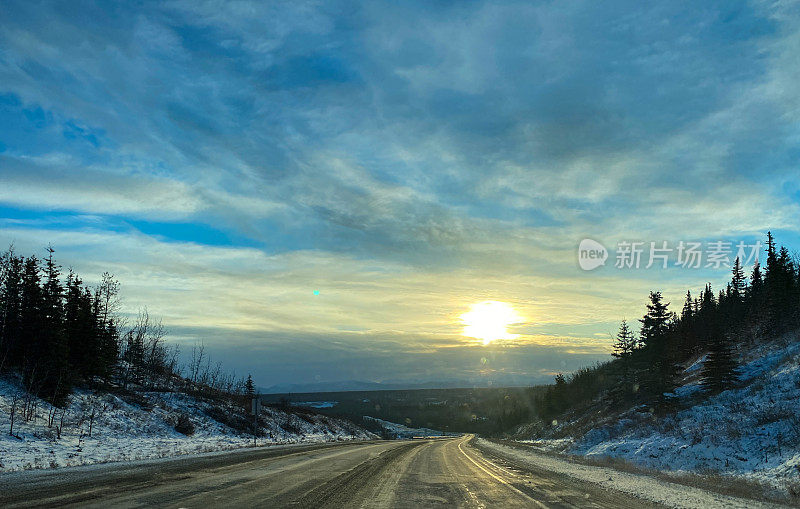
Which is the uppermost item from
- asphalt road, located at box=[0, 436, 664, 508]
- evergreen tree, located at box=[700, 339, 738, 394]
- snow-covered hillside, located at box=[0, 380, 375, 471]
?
evergreen tree, located at box=[700, 339, 738, 394]

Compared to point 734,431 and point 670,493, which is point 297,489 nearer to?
point 670,493

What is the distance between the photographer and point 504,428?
127m

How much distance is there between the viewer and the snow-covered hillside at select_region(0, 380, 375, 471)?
883 inches

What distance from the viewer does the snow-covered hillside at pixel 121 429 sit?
22438 mm

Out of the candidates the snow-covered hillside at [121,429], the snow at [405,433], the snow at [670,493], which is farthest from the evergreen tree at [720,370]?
the snow at [405,433]

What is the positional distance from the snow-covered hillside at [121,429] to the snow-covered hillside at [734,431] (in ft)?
82.8

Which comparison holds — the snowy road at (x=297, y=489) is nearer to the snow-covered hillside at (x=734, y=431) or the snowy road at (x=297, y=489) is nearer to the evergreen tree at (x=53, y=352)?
the snow-covered hillside at (x=734, y=431)

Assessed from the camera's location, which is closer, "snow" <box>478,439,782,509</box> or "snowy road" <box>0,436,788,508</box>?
"snowy road" <box>0,436,788,508</box>

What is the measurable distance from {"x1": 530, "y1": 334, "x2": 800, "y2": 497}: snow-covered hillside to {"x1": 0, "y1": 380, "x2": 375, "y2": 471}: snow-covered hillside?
993 inches

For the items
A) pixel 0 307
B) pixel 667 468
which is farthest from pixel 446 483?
pixel 0 307

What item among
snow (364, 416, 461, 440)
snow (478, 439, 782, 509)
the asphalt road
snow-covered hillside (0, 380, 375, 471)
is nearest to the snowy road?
the asphalt road

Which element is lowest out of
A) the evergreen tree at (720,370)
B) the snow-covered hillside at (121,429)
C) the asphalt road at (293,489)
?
the snow-covered hillside at (121,429)

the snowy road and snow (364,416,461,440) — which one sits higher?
the snowy road

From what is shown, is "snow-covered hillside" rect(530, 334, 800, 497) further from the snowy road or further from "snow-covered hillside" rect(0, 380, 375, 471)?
"snow-covered hillside" rect(0, 380, 375, 471)
